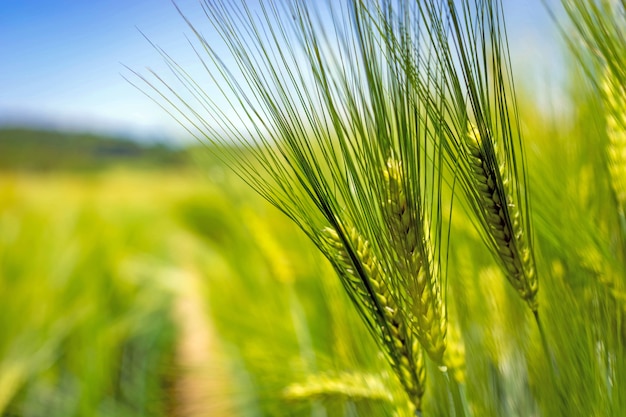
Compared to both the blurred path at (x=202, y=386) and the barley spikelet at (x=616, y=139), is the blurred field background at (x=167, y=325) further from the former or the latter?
the barley spikelet at (x=616, y=139)

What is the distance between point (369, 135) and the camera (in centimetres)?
29

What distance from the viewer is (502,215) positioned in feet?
0.98

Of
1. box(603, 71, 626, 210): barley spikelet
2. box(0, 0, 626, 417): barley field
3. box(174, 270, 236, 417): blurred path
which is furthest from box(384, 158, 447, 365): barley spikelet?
box(174, 270, 236, 417): blurred path

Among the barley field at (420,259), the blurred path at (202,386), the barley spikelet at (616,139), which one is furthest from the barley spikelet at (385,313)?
the blurred path at (202,386)

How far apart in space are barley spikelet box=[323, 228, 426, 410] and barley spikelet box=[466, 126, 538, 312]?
0.24ft

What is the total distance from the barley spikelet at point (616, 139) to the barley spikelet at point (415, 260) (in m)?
0.19

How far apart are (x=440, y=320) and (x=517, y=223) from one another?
0.08 meters

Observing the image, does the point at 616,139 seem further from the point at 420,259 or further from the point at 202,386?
the point at 202,386

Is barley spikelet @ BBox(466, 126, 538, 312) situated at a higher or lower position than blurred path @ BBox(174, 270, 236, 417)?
higher

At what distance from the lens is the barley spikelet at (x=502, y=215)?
0.96 ft

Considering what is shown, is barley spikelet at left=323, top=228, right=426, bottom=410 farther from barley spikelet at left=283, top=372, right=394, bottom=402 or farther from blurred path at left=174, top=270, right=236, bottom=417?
blurred path at left=174, top=270, right=236, bottom=417

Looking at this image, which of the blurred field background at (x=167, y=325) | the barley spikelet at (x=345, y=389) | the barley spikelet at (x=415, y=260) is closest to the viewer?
the barley spikelet at (x=415, y=260)

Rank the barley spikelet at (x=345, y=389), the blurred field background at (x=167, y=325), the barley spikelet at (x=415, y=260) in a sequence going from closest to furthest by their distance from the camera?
the barley spikelet at (x=415, y=260), the barley spikelet at (x=345, y=389), the blurred field background at (x=167, y=325)

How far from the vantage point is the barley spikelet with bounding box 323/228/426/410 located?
29 centimetres
